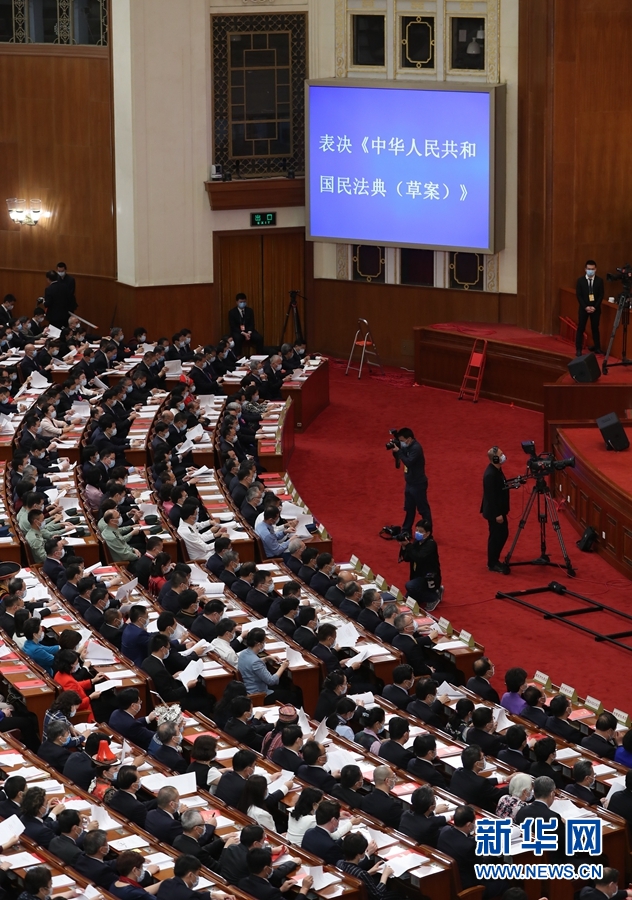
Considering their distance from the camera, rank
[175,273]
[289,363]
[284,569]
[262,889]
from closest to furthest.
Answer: [262,889] < [284,569] < [289,363] < [175,273]

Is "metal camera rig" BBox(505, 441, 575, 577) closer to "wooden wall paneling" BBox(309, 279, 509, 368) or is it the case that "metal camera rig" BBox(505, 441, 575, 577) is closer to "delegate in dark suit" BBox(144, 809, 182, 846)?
"delegate in dark suit" BBox(144, 809, 182, 846)

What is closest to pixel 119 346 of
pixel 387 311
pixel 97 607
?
pixel 387 311

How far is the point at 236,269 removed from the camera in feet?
81.9

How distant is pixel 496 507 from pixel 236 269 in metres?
10.3

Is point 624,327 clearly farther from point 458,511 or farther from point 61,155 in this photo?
point 61,155

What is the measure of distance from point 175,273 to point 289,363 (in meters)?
3.73

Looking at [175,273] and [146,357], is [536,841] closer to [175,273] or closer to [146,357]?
[146,357]

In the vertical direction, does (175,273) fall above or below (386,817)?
above

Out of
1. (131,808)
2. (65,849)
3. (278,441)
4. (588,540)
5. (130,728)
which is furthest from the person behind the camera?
(278,441)

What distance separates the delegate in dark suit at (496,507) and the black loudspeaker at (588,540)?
1.11 m

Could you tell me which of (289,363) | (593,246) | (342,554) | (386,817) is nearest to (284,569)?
(342,554)

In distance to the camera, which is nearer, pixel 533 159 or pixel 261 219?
pixel 533 159

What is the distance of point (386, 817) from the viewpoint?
947 centimetres

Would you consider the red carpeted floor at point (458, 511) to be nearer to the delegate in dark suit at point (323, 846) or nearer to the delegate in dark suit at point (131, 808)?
the delegate in dark suit at point (323, 846)
